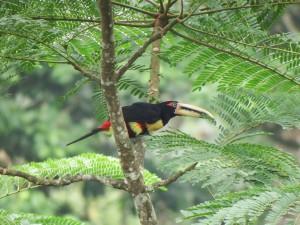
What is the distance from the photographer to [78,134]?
41.5 feet

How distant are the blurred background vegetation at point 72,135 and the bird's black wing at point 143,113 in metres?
6.99

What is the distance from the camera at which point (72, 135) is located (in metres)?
12.5

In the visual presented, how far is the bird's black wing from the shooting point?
4.52 meters

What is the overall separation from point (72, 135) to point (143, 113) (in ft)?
26.4

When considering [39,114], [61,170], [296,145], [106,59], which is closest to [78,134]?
[39,114]

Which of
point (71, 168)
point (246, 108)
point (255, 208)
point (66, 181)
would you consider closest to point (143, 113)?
point (71, 168)

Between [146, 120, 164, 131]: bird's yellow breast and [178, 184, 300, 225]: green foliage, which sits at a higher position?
[178, 184, 300, 225]: green foliage

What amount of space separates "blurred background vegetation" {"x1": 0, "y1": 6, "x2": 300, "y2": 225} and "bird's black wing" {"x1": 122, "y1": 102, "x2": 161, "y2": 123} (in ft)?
22.9

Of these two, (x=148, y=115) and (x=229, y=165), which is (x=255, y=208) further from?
(x=148, y=115)

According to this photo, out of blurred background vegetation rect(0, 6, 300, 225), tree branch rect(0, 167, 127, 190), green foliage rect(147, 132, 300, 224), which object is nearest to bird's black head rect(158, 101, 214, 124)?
tree branch rect(0, 167, 127, 190)

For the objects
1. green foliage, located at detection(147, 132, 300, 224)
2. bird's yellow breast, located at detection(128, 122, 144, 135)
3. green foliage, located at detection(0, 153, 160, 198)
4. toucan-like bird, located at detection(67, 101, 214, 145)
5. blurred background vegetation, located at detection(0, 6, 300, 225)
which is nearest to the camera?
green foliage, located at detection(147, 132, 300, 224)

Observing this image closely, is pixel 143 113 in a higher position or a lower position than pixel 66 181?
lower

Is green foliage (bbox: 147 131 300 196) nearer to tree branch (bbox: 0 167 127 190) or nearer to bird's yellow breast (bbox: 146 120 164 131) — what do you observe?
tree branch (bbox: 0 167 127 190)

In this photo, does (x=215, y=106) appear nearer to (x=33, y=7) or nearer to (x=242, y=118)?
(x=242, y=118)
